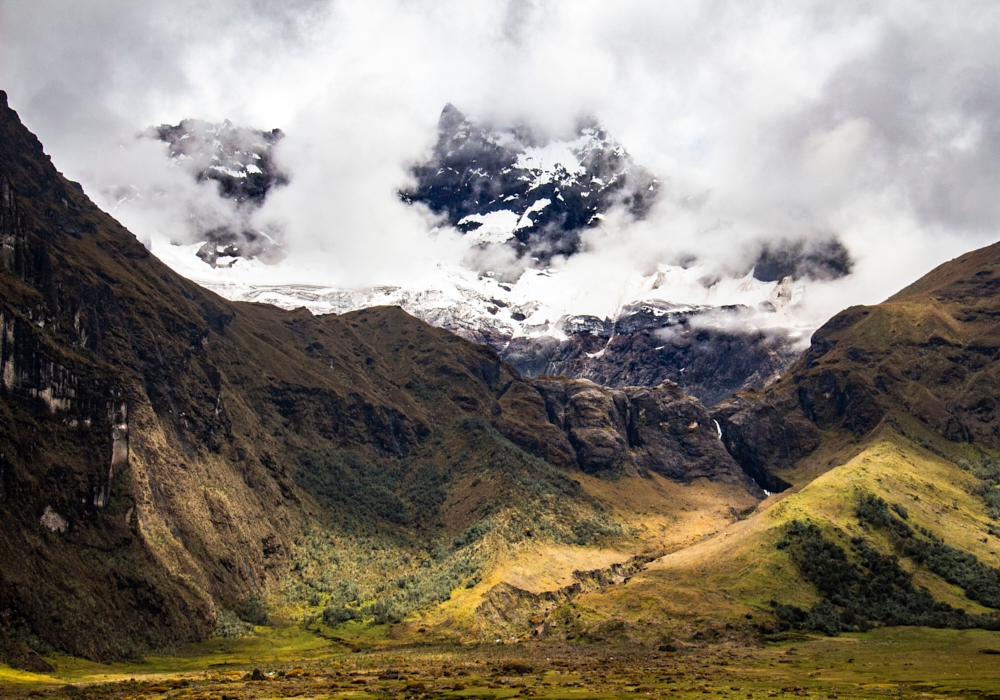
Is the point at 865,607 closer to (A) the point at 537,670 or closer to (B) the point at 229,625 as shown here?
(A) the point at 537,670

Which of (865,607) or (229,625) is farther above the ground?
(229,625)

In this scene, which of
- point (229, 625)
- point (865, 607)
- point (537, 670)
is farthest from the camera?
point (865, 607)

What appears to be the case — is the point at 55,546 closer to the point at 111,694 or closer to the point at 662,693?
the point at 111,694

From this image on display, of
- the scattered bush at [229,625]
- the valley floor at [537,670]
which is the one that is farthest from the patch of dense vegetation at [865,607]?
the scattered bush at [229,625]

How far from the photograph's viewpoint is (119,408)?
189750 millimetres

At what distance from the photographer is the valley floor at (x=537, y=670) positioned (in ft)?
376

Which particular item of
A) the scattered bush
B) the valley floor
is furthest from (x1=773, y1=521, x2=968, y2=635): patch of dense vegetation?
the scattered bush

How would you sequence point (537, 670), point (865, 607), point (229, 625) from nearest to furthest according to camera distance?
1. point (537, 670)
2. point (229, 625)
3. point (865, 607)

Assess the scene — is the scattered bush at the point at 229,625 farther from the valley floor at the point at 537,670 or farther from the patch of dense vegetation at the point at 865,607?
the patch of dense vegetation at the point at 865,607

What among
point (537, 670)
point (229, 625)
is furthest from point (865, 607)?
point (229, 625)

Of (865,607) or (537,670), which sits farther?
(865,607)

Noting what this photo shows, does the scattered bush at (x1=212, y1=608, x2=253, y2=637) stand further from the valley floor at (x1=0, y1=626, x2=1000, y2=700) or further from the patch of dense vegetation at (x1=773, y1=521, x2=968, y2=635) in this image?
the patch of dense vegetation at (x1=773, y1=521, x2=968, y2=635)

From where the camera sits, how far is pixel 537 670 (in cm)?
14338

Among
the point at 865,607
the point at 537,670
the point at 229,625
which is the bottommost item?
the point at 865,607
